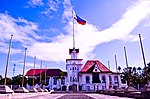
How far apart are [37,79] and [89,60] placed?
21599mm

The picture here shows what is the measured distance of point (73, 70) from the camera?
68.3 metres

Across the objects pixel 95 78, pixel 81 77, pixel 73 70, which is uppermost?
pixel 73 70

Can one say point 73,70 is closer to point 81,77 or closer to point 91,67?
point 81,77

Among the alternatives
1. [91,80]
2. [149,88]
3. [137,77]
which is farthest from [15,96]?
[137,77]

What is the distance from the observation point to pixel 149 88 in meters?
15.1

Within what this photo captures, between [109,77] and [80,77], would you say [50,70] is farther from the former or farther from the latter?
[109,77]

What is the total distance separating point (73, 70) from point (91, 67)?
6.91 m

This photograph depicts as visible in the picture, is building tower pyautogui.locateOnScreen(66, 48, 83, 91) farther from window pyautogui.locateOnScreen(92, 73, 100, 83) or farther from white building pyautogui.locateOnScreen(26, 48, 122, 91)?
window pyautogui.locateOnScreen(92, 73, 100, 83)

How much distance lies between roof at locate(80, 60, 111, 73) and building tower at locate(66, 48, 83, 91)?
2.36 metres

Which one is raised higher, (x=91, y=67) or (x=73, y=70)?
(x=91, y=67)

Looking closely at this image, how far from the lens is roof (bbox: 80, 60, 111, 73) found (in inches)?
2681

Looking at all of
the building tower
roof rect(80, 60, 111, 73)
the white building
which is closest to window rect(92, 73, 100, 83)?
the white building

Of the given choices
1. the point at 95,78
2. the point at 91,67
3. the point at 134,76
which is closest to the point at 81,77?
the point at 95,78

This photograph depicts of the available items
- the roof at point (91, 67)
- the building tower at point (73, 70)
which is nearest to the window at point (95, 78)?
the roof at point (91, 67)
